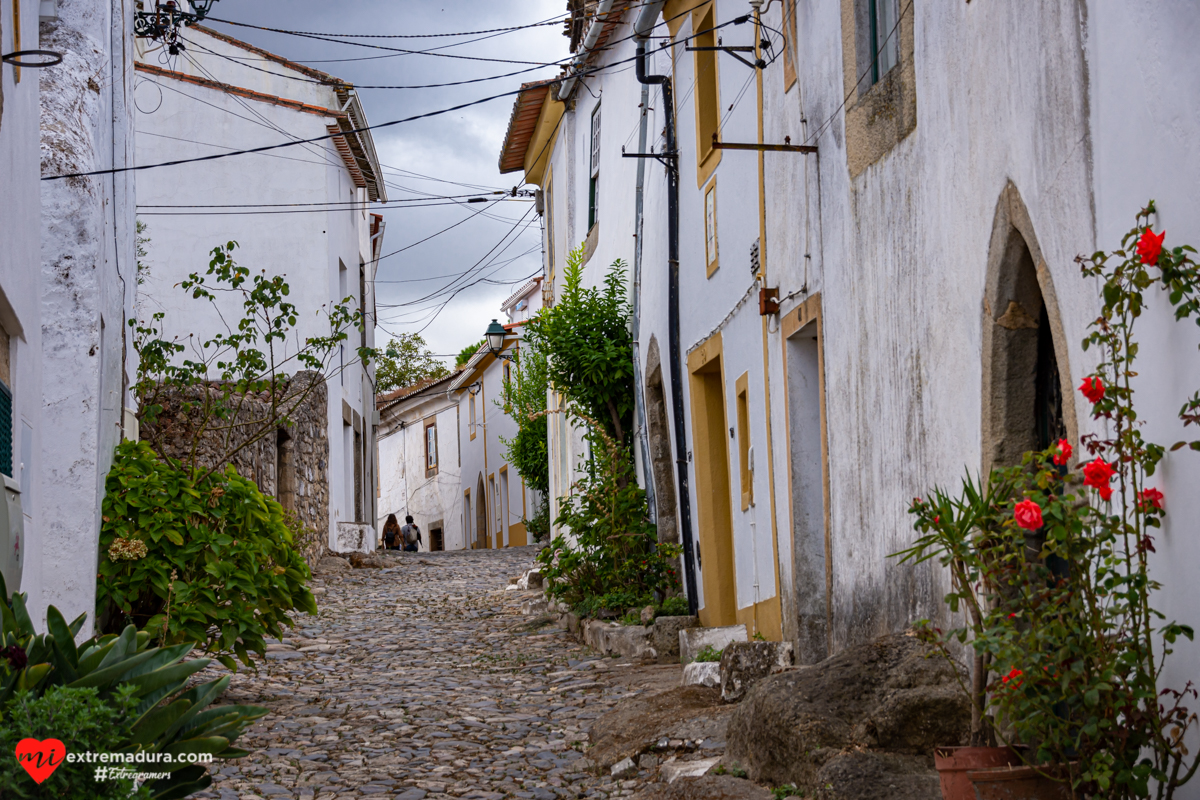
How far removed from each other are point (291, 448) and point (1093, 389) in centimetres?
1604

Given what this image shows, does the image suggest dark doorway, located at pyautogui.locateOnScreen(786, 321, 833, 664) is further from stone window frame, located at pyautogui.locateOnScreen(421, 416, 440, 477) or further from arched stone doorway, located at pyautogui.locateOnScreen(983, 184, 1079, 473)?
stone window frame, located at pyautogui.locateOnScreen(421, 416, 440, 477)

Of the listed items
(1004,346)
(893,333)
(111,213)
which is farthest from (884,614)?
(111,213)

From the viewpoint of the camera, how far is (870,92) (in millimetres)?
6465

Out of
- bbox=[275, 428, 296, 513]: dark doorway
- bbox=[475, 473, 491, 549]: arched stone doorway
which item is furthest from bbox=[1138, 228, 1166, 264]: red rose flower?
bbox=[475, 473, 491, 549]: arched stone doorway

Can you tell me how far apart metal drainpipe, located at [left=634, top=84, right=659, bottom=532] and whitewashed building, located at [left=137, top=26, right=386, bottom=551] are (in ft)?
25.0

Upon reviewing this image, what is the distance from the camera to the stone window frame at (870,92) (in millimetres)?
5980

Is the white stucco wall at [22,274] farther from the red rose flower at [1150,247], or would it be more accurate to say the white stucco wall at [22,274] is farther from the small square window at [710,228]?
the small square window at [710,228]

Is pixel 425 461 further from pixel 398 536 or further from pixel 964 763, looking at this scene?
pixel 964 763

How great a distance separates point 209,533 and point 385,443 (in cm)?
3585

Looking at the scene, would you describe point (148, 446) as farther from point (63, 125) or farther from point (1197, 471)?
point (1197, 471)

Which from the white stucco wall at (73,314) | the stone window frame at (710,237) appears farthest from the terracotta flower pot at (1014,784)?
the stone window frame at (710,237)

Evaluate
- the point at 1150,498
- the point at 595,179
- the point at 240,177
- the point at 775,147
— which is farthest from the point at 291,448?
the point at 1150,498

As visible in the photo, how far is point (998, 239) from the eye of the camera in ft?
16.0

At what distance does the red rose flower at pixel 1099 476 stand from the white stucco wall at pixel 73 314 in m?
6.27
